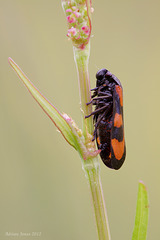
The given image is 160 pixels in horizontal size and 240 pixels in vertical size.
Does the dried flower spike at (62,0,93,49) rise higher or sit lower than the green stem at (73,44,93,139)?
higher

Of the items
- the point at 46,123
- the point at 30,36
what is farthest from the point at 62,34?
the point at 46,123

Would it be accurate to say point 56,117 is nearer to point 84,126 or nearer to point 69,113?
point 84,126

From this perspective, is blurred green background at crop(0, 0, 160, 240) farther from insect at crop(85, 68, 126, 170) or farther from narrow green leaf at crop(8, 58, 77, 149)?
narrow green leaf at crop(8, 58, 77, 149)

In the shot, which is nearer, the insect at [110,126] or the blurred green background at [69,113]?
the insect at [110,126]

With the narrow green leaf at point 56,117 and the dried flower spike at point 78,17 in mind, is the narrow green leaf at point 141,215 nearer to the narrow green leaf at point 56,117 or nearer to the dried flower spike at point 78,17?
the narrow green leaf at point 56,117

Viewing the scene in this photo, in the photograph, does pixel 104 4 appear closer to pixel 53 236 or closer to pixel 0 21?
pixel 0 21

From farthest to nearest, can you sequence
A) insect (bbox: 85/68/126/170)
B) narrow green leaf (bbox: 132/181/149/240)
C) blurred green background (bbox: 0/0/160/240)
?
blurred green background (bbox: 0/0/160/240)
insect (bbox: 85/68/126/170)
narrow green leaf (bbox: 132/181/149/240)

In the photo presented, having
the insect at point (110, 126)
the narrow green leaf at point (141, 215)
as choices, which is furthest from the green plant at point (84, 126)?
the insect at point (110, 126)

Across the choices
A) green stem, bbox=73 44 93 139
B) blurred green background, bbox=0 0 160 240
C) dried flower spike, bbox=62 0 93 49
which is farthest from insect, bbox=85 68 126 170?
blurred green background, bbox=0 0 160 240
